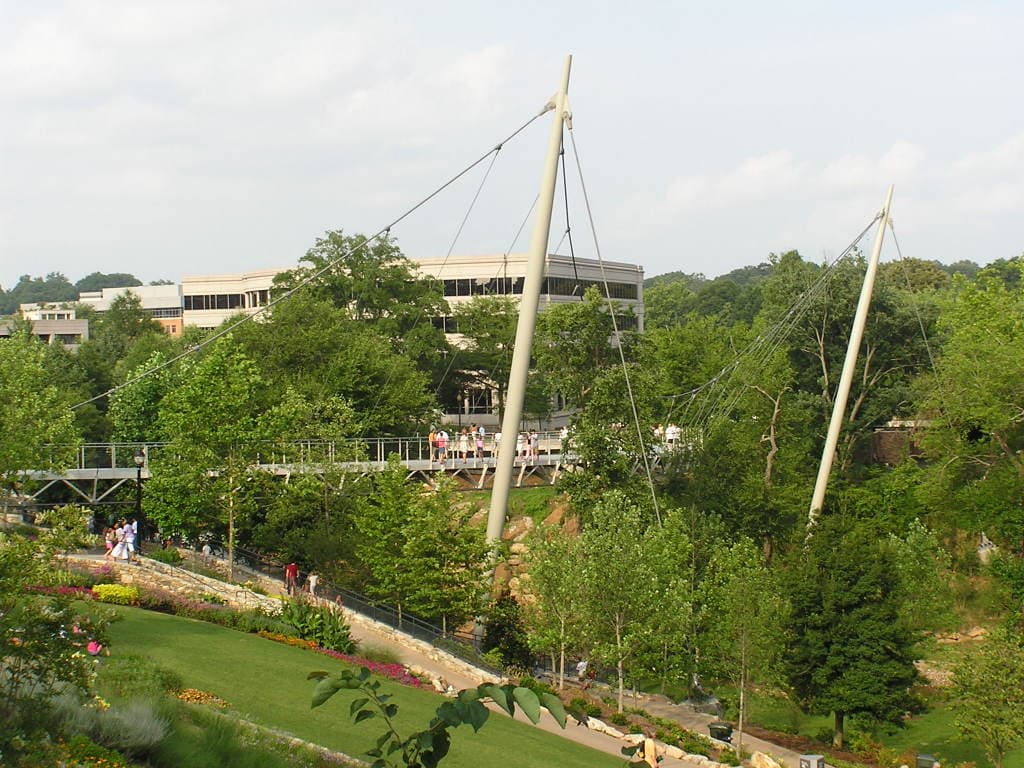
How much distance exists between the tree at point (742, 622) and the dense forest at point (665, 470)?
0.28 ft

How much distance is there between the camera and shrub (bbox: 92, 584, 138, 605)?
89.2 ft

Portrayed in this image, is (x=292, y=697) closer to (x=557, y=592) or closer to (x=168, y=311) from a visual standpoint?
(x=557, y=592)

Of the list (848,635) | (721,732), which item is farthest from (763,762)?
(848,635)

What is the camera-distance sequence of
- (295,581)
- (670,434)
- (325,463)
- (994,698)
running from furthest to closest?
(670,434) → (325,463) → (295,581) → (994,698)

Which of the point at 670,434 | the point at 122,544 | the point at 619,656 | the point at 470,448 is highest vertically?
the point at 670,434

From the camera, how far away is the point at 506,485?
2656 centimetres

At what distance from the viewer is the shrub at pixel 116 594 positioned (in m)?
27.2

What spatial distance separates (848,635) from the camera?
31.1m

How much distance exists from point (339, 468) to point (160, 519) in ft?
19.0

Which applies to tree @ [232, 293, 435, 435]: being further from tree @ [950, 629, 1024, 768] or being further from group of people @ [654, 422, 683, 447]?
tree @ [950, 629, 1024, 768]

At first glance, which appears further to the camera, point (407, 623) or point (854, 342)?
point (854, 342)

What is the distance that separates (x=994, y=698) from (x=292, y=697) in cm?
1747

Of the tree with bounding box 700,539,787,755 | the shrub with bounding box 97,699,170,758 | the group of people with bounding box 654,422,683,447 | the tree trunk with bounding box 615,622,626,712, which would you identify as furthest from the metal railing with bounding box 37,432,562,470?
the shrub with bounding box 97,699,170,758

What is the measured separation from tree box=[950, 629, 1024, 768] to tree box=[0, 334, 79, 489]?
22272mm
